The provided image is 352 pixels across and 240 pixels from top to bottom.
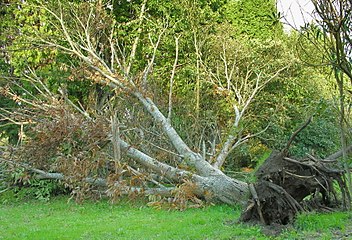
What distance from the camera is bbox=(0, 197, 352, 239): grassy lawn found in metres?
6.07

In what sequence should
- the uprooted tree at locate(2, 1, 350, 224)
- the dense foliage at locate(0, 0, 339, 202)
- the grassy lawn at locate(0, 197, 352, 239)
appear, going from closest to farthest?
the grassy lawn at locate(0, 197, 352, 239)
the uprooted tree at locate(2, 1, 350, 224)
the dense foliage at locate(0, 0, 339, 202)

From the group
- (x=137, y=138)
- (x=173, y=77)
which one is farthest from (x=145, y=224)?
(x=173, y=77)

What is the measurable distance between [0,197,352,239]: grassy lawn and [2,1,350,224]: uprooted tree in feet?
1.35

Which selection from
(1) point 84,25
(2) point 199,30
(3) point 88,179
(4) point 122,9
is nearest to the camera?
(3) point 88,179

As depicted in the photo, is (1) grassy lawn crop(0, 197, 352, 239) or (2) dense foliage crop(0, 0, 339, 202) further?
(2) dense foliage crop(0, 0, 339, 202)

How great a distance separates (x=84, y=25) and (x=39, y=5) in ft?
6.07

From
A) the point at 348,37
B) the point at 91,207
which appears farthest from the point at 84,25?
the point at 348,37

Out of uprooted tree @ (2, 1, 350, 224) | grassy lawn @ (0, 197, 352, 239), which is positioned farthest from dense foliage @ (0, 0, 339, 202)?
grassy lawn @ (0, 197, 352, 239)

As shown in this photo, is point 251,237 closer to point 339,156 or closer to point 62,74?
point 339,156

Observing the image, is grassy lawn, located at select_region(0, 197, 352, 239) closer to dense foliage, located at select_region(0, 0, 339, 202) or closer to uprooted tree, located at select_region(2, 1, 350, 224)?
uprooted tree, located at select_region(2, 1, 350, 224)

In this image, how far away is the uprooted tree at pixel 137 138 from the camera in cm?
716

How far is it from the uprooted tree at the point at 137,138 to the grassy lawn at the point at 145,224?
1.35ft

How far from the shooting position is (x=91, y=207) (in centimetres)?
959

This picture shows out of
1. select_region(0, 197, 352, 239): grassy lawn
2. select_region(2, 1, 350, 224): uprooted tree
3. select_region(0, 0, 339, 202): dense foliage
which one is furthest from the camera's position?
select_region(0, 0, 339, 202): dense foliage
